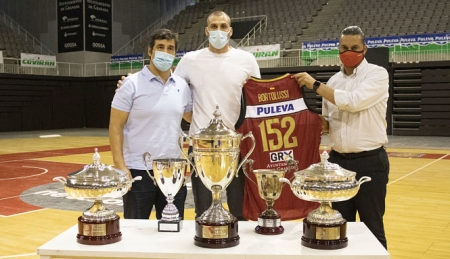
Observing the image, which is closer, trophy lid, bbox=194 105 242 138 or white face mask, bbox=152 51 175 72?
trophy lid, bbox=194 105 242 138

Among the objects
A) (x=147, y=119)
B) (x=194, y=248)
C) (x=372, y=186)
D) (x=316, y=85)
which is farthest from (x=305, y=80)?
(x=194, y=248)

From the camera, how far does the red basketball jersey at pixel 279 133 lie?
10.2ft

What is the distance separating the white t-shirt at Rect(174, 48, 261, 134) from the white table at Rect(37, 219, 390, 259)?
999mm

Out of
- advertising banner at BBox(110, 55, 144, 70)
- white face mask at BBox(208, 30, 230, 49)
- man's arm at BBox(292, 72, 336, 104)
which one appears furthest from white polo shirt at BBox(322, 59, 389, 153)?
advertising banner at BBox(110, 55, 144, 70)

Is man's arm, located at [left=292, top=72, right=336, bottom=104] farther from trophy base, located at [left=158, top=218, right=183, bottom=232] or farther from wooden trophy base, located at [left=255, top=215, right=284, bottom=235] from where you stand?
trophy base, located at [left=158, top=218, right=183, bottom=232]

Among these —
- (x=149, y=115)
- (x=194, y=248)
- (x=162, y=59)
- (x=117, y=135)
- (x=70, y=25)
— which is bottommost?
(x=194, y=248)

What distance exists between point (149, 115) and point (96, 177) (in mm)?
858

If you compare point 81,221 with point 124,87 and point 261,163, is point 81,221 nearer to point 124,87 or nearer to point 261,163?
point 124,87

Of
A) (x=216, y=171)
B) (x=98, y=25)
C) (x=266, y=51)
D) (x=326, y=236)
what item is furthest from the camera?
(x=98, y=25)

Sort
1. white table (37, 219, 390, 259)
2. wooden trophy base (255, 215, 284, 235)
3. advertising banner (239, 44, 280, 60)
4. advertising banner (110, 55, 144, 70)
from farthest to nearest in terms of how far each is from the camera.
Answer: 1. advertising banner (110, 55, 144, 70)
2. advertising banner (239, 44, 280, 60)
3. wooden trophy base (255, 215, 284, 235)
4. white table (37, 219, 390, 259)

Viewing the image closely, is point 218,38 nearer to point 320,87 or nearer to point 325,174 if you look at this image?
point 320,87

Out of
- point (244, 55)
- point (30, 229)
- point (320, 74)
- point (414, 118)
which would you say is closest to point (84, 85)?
point (320, 74)

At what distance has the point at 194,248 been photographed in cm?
210

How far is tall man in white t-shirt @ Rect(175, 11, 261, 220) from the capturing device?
3131 millimetres
